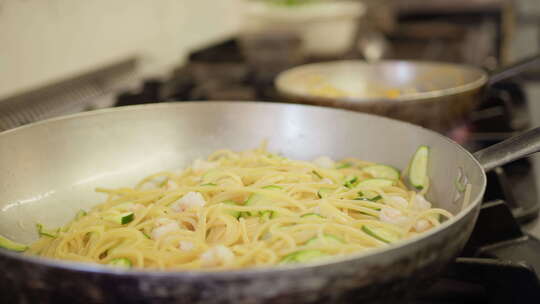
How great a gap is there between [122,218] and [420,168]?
55 centimetres

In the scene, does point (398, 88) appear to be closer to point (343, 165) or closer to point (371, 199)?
point (343, 165)

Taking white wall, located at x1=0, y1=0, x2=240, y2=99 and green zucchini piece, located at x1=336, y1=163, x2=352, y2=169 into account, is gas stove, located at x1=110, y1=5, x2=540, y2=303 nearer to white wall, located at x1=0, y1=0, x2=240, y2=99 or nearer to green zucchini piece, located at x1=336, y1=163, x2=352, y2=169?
white wall, located at x1=0, y1=0, x2=240, y2=99

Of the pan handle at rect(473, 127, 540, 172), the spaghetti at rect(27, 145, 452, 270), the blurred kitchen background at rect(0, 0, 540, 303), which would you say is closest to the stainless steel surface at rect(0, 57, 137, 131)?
the blurred kitchen background at rect(0, 0, 540, 303)

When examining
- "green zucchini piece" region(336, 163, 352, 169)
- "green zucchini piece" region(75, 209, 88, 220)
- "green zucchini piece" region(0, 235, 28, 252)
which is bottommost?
"green zucchini piece" region(0, 235, 28, 252)

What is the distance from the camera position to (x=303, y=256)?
29.1 inches

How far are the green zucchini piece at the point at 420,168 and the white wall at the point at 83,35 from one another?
0.99m

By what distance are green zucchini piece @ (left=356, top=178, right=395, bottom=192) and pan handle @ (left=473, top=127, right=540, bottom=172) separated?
19 centimetres

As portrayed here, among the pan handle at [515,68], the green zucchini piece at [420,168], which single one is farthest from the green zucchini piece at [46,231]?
the pan handle at [515,68]

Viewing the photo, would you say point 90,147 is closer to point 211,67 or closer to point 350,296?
point 350,296

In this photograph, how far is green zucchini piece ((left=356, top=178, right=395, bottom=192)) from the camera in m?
1.03

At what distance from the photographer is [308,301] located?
0.58 metres

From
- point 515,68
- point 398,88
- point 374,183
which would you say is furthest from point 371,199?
point 398,88

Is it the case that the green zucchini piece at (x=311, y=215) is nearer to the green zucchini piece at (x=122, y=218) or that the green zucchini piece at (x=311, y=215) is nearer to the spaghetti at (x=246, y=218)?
the spaghetti at (x=246, y=218)

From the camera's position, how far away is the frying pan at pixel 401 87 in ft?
4.25
